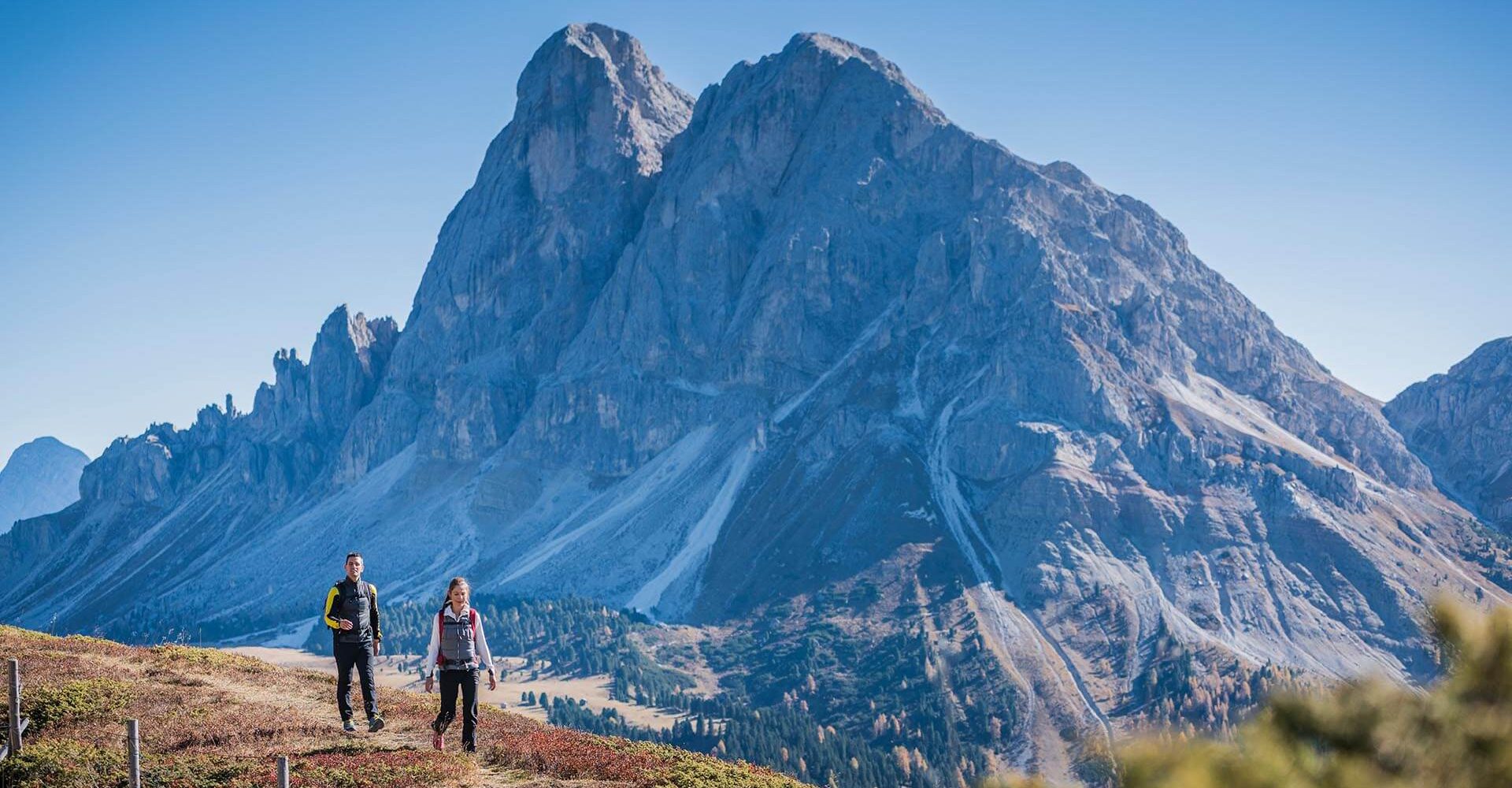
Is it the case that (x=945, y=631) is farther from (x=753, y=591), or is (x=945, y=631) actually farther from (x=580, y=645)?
(x=580, y=645)

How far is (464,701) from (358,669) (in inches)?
99.7

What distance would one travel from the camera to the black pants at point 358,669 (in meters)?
24.0

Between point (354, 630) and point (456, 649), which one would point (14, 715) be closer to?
point (354, 630)

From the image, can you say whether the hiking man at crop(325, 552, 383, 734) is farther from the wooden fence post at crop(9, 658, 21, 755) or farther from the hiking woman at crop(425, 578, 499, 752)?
the wooden fence post at crop(9, 658, 21, 755)

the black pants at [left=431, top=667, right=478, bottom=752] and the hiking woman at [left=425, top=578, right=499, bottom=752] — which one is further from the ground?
the hiking woman at [left=425, top=578, right=499, bottom=752]

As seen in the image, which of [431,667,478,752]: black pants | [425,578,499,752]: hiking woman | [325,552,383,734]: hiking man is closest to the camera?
[425,578,499,752]: hiking woman

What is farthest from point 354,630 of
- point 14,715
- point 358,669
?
point 14,715

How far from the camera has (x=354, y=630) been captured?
24.0 metres

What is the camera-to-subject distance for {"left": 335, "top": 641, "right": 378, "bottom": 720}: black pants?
2397 centimetres

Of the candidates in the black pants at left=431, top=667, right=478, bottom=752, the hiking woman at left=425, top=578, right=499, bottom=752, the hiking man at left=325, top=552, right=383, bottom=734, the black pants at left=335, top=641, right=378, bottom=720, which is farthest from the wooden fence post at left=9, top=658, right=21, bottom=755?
the black pants at left=431, top=667, right=478, bottom=752

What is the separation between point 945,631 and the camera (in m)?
164

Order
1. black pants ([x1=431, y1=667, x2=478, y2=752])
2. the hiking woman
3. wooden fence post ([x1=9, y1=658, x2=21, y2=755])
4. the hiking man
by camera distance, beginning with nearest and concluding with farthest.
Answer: wooden fence post ([x1=9, y1=658, x2=21, y2=755]), the hiking woman, black pants ([x1=431, y1=667, x2=478, y2=752]), the hiking man

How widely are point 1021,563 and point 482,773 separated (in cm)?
16721

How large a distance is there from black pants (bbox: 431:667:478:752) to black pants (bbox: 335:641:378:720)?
1.95m
